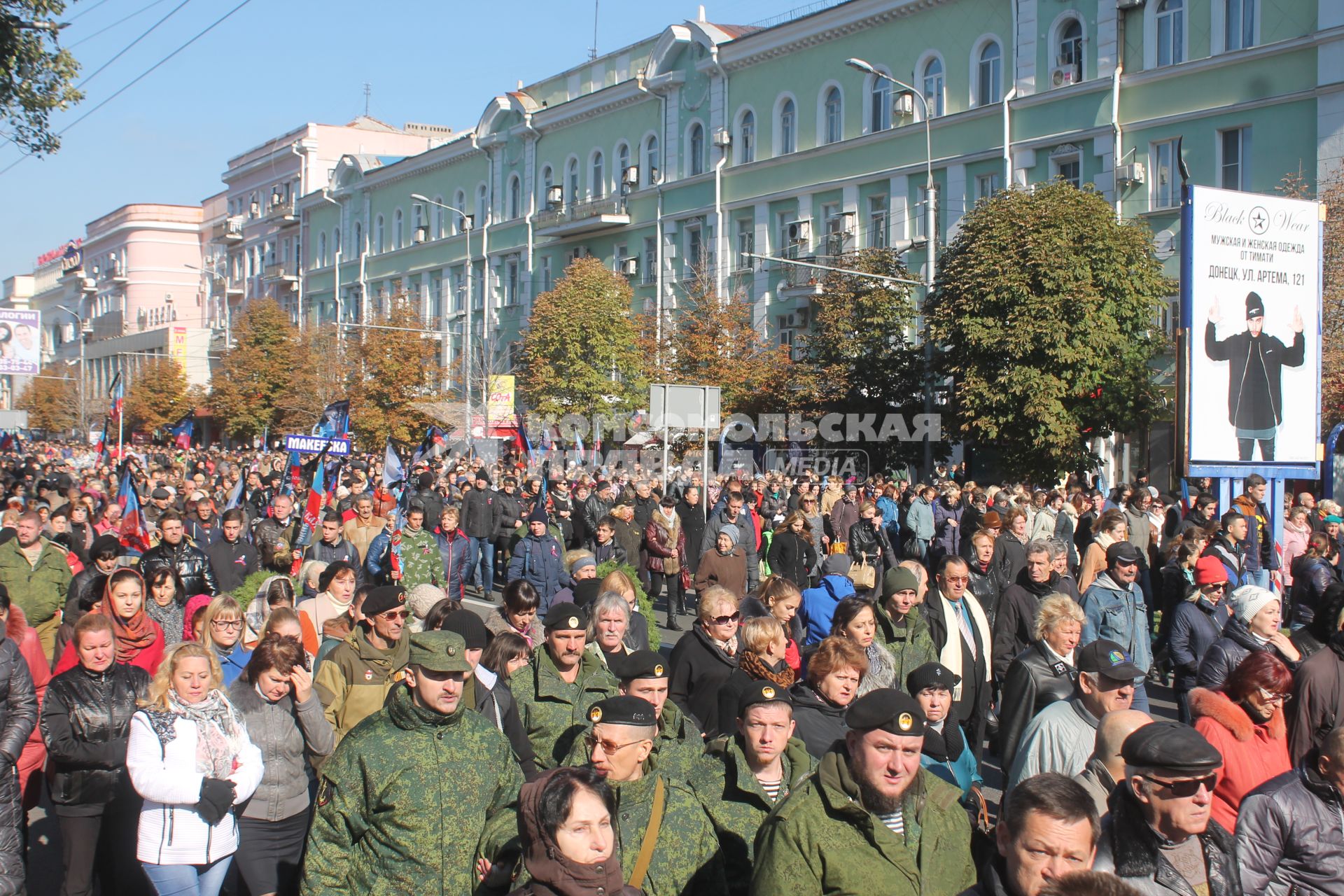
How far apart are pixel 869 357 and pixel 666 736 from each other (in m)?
26.5

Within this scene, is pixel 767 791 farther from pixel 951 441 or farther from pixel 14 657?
pixel 951 441

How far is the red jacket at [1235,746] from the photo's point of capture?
5309 millimetres

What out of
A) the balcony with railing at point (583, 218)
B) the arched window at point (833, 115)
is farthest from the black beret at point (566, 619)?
the balcony with railing at point (583, 218)

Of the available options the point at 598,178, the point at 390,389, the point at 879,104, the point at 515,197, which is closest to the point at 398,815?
the point at 879,104

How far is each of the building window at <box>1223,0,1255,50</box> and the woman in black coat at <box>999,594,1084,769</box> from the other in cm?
2684

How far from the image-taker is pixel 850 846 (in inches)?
157

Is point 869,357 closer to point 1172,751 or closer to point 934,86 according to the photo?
point 934,86

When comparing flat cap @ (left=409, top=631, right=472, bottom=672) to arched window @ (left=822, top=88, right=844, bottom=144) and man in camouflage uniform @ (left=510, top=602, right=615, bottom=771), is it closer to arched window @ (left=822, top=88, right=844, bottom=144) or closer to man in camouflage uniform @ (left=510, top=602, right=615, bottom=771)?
man in camouflage uniform @ (left=510, top=602, right=615, bottom=771)

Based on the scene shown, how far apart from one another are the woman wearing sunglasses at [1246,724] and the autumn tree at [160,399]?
231 feet

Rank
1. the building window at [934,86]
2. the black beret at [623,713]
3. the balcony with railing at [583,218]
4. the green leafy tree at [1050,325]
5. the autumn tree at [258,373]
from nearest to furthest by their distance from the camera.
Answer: the black beret at [623,713] → the green leafy tree at [1050,325] → the building window at [934,86] → the balcony with railing at [583,218] → the autumn tree at [258,373]

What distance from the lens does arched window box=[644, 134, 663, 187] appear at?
153 feet

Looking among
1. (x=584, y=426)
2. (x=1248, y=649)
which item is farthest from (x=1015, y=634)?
(x=584, y=426)

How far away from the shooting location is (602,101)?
48750mm

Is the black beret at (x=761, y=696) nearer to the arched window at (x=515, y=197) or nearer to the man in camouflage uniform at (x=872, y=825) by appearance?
the man in camouflage uniform at (x=872, y=825)
